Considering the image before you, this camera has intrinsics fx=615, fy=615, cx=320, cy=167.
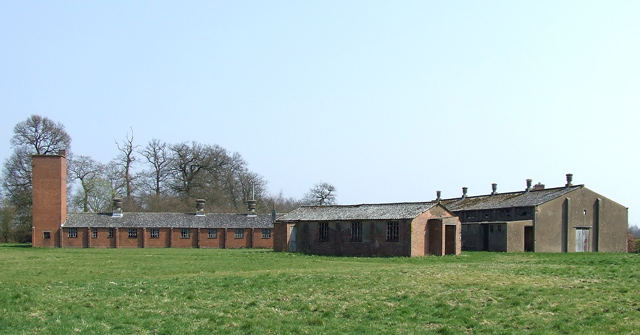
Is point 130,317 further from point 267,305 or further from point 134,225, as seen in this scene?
point 134,225

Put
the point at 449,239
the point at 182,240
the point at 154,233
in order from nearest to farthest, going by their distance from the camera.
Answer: the point at 449,239 < the point at 154,233 < the point at 182,240

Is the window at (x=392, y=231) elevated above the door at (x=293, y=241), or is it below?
above

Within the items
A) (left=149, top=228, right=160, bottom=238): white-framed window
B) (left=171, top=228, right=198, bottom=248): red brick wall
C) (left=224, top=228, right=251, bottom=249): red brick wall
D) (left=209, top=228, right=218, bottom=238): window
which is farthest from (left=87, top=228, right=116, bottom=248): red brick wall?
(left=224, top=228, right=251, bottom=249): red brick wall

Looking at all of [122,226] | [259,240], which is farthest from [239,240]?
[122,226]

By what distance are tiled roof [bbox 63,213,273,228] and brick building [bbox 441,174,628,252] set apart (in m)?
26.5

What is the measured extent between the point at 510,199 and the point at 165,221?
127 feet

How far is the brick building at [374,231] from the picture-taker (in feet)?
149

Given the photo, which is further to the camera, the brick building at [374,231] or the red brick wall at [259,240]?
the red brick wall at [259,240]

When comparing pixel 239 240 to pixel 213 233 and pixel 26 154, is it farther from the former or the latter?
pixel 26 154

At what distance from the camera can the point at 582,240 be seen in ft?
177

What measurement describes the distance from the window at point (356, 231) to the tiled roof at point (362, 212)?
525mm

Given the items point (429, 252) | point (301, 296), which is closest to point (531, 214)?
point (429, 252)

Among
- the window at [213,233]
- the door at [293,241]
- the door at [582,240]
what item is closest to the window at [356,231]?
the door at [293,241]

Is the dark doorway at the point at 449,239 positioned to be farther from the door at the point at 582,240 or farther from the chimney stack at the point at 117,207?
the chimney stack at the point at 117,207
